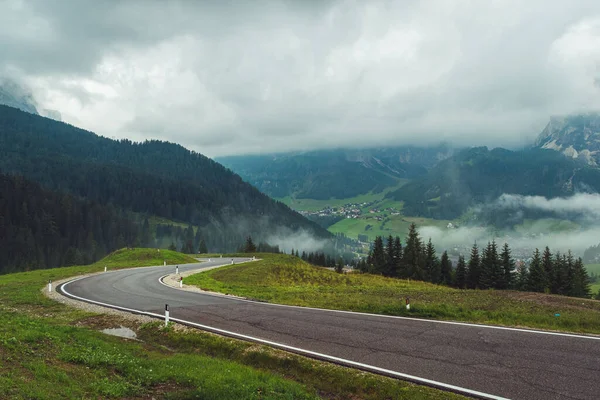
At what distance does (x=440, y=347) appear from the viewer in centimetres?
1229

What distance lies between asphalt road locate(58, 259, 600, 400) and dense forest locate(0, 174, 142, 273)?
13844 centimetres

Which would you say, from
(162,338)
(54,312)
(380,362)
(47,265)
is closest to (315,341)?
(380,362)

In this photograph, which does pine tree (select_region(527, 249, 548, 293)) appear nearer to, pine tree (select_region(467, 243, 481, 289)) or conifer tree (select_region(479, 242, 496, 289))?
conifer tree (select_region(479, 242, 496, 289))

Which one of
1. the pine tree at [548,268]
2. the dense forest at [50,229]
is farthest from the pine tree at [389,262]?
the dense forest at [50,229]

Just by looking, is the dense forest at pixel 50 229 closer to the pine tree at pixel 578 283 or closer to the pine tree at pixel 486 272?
the pine tree at pixel 486 272

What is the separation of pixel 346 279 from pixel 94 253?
472ft

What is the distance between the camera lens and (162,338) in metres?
16.1

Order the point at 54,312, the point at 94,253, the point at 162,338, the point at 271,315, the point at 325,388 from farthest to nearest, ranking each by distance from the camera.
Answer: the point at 94,253, the point at 54,312, the point at 271,315, the point at 162,338, the point at 325,388

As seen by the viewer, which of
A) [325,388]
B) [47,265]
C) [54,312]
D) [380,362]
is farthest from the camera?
[47,265]

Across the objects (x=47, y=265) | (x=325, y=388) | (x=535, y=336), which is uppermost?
(x=535, y=336)

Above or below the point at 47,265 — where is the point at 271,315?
above

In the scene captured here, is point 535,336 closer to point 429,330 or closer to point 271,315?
point 429,330

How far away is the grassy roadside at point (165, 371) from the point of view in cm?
907

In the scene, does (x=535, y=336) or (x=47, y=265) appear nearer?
(x=535, y=336)
